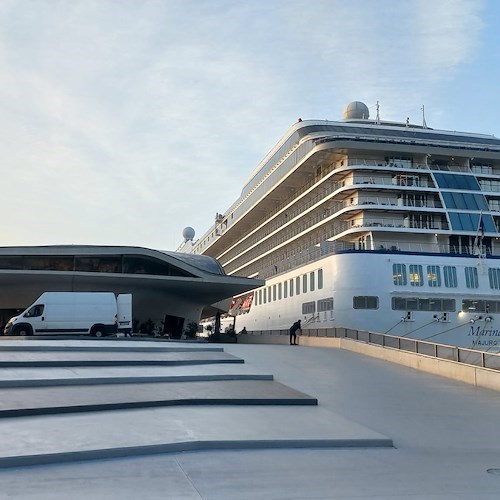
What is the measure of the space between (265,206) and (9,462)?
43.2 meters

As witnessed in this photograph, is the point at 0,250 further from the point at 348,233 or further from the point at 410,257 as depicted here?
the point at 410,257

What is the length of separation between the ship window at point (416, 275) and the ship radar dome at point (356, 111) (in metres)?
19.6

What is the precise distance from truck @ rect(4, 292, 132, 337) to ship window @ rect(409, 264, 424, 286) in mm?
14874

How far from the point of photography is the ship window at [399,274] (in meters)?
29.0

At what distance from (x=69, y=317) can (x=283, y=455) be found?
21196 mm

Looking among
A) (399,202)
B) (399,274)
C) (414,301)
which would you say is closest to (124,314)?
(399,274)

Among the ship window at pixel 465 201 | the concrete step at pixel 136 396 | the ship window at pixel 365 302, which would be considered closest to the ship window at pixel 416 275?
the ship window at pixel 365 302

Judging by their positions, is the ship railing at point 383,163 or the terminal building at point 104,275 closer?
the ship railing at point 383,163

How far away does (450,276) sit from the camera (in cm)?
2962

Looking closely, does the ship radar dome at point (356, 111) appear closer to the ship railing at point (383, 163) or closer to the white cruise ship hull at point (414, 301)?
the ship railing at point (383, 163)

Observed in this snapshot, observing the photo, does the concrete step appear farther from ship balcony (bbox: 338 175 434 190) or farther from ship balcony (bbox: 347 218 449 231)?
ship balcony (bbox: 338 175 434 190)

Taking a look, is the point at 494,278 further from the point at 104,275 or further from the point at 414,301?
the point at 104,275

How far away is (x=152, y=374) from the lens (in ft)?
39.4

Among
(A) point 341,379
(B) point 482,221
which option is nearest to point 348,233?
(B) point 482,221
